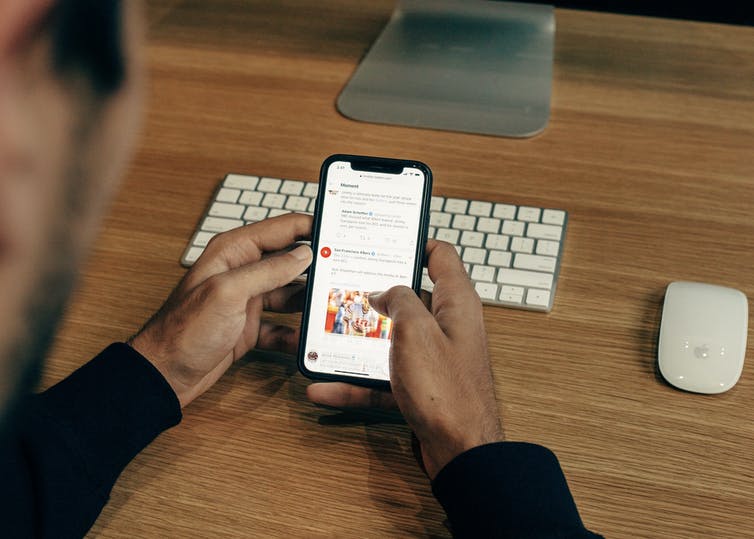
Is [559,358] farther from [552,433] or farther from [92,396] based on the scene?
[92,396]

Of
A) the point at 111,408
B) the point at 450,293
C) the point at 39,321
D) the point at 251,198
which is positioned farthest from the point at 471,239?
the point at 39,321

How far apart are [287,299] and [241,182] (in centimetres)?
18

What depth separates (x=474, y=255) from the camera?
0.70m

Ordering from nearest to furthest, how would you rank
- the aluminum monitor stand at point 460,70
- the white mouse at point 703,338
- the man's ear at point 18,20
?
the man's ear at point 18,20
the white mouse at point 703,338
the aluminum monitor stand at point 460,70

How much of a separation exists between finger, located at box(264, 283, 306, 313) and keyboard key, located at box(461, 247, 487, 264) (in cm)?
16

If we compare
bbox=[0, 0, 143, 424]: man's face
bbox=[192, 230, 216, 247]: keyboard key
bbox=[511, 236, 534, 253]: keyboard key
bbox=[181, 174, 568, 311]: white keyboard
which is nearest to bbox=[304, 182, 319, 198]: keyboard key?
bbox=[181, 174, 568, 311]: white keyboard

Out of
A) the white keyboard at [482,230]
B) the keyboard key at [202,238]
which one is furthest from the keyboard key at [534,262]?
the keyboard key at [202,238]

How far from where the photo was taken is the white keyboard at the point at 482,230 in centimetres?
68

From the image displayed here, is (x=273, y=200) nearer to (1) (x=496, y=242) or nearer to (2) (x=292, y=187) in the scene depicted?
(2) (x=292, y=187)

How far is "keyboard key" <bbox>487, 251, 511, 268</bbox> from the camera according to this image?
0.69m

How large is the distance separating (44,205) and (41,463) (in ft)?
1.51

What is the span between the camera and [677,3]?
81 cm

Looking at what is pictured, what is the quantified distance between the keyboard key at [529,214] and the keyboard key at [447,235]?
0.23 ft

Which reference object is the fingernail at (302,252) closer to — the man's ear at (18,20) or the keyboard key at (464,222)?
the keyboard key at (464,222)
